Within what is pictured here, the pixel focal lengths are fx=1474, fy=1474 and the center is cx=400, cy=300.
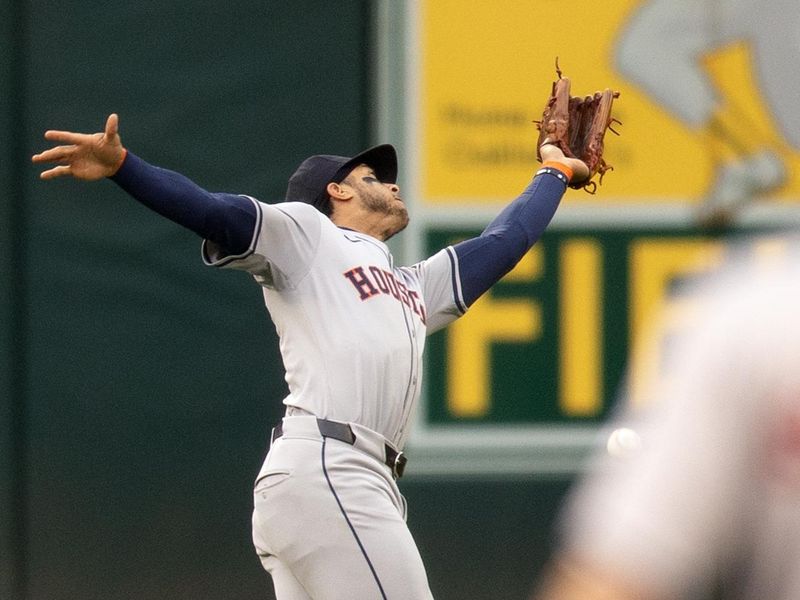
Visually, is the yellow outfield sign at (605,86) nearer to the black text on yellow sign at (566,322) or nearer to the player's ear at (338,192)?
the black text on yellow sign at (566,322)

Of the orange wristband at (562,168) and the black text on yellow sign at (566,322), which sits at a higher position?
the orange wristband at (562,168)

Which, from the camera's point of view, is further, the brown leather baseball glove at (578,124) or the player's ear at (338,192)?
the brown leather baseball glove at (578,124)

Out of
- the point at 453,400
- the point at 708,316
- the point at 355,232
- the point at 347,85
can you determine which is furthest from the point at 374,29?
the point at 708,316

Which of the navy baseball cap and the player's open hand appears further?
the navy baseball cap

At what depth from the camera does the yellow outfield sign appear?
5.92 metres

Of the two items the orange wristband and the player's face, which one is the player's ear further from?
the orange wristband

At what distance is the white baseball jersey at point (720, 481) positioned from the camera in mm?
1570

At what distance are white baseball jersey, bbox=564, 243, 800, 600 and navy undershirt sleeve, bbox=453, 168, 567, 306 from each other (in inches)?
104

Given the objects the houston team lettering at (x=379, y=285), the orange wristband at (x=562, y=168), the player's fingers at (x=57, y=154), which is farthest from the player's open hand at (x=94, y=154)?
the orange wristband at (x=562, y=168)

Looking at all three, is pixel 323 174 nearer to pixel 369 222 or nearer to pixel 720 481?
pixel 369 222

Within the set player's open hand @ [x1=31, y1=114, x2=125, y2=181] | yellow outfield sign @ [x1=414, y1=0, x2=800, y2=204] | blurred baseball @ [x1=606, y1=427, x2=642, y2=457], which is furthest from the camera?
yellow outfield sign @ [x1=414, y1=0, x2=800, y2=204]

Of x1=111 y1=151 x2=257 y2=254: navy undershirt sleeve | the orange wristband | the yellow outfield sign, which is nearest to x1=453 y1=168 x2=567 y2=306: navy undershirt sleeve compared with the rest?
the orange wristband

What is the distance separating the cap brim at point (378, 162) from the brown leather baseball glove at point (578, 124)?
0.48 m

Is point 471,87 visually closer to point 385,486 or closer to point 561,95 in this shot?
point 561,95
